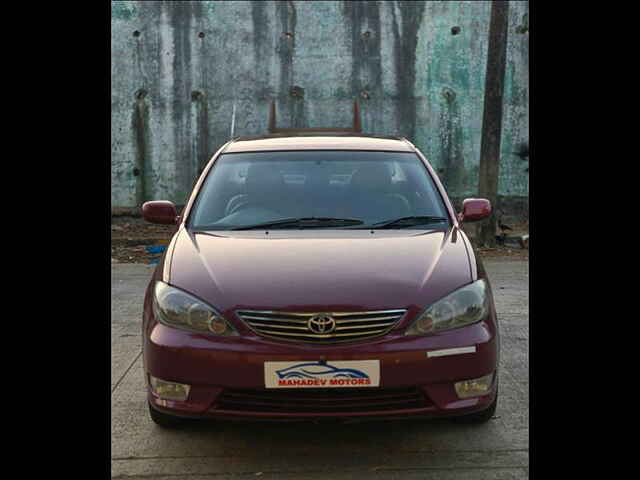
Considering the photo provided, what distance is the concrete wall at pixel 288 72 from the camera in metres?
11.5

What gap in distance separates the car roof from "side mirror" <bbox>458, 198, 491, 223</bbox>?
1.72 feet

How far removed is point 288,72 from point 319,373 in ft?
30.0

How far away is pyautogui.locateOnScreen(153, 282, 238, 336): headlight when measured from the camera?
3055 mm

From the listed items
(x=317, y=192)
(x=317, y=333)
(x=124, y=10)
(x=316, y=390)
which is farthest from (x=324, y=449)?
(x=124, y=10)

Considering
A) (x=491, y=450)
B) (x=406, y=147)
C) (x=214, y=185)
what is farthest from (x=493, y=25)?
(x=491, y=450)

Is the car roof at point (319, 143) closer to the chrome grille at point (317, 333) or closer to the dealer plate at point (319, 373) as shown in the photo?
the chrome grille at point (317, 333)

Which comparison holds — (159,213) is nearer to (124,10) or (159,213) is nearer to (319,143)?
(319,143)

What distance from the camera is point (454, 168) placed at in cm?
1166

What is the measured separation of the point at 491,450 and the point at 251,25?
9.37 meters

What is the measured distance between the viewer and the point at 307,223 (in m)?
3.91

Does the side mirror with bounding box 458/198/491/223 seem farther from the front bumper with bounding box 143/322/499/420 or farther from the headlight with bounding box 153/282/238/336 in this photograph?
the headlight with bounding box 153/282/238/336

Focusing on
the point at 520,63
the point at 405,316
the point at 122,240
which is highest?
the point at 520,63
